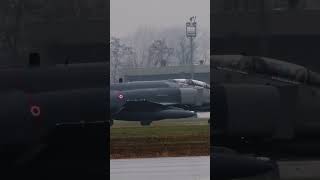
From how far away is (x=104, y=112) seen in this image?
2627 millimetres

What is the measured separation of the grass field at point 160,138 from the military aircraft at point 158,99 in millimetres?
43

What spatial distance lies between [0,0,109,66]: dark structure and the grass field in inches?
15.0

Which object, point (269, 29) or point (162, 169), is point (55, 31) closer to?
point (162, 169)

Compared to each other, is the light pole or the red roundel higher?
the light pole

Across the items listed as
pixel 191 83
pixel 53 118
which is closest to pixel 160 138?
pixel 191 83

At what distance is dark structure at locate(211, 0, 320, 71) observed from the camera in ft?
8.70

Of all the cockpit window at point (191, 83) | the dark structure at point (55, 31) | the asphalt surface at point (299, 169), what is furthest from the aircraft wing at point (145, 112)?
the asphalt surface at point (299, 169)

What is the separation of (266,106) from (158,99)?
0.54 meters

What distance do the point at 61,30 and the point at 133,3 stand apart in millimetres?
373

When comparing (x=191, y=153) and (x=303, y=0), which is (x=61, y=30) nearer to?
(x=191, y=153)

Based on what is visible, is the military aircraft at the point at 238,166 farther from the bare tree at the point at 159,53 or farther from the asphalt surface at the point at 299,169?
the bare tree at the point at 159,53

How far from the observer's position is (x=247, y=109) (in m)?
2.70

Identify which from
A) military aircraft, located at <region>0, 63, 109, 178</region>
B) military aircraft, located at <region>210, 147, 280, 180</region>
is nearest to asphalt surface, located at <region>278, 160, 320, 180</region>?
military aircraft, located at <region>210, 147, 280, 180</region>

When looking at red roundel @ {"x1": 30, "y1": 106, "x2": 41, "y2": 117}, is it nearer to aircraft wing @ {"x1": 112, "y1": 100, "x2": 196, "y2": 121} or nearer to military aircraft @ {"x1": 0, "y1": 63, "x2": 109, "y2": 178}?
military aircraft @ {"x1": 0, "y1": 63, "x2": 109, "y2": 178}
